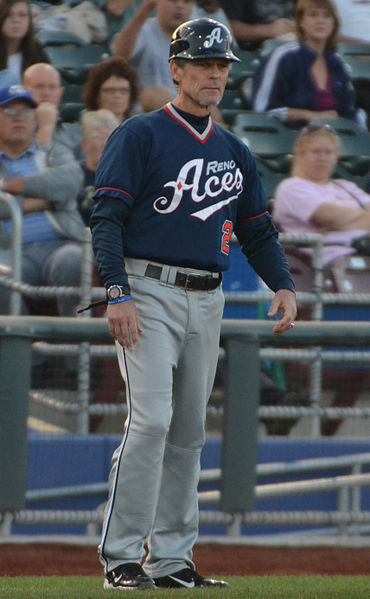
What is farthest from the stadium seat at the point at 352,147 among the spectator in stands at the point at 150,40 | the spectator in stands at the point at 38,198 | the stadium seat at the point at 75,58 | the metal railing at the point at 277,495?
the metal railing at the point at 277,495

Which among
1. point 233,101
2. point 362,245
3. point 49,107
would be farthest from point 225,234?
point 233,101

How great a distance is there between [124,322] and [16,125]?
3464 millimetres

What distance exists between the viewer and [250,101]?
25.4 feet

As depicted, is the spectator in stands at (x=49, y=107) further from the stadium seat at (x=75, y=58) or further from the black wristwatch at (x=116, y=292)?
the black wristwatch at (x=116, y=292)

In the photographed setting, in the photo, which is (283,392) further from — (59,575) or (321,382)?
A: (59,575)

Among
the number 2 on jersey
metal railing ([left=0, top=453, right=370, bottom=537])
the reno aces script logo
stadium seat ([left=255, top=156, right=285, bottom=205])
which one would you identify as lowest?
metal railing ([left=0, top=453, right=370, bottom=537])

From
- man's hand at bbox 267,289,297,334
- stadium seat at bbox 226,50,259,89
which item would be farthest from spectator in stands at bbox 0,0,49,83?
man's hand at bbox 267,289,297,334

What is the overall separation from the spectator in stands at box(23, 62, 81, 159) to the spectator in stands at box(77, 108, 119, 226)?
168mm

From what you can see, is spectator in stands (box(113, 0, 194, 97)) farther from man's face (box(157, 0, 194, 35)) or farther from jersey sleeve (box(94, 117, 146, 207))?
jersey sleeve (box(94, 117, 146, 207))

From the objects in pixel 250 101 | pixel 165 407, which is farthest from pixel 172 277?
pixel 250 101

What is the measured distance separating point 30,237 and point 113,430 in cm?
147

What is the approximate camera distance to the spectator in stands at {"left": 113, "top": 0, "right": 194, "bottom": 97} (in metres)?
7.16

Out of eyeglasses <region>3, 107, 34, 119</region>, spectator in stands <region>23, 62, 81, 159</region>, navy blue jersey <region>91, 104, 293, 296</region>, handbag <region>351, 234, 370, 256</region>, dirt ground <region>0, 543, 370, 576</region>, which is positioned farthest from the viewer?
spectator in stands <region>23, 62, 81, 159</region>

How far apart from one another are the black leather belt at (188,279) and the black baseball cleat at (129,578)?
0.87 meters
